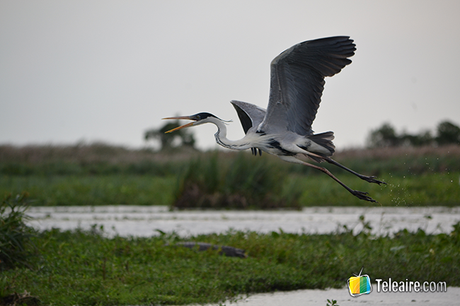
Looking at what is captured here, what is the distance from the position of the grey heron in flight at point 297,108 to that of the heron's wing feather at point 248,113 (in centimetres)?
25

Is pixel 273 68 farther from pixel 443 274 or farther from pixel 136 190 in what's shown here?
pixel 136 190

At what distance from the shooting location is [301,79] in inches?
161

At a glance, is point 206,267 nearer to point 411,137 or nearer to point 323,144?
point 323,144

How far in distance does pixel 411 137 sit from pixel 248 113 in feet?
55.3

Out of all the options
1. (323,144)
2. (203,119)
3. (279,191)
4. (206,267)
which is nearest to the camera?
(203,119)

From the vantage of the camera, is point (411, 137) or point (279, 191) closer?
point (279, 191)

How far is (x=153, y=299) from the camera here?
4.58 metres

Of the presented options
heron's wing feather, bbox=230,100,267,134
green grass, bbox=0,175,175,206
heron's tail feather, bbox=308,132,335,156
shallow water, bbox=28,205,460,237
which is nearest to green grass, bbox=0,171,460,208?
green grass, bbox=0,175,175,206

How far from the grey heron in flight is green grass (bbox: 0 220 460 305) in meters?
1.54

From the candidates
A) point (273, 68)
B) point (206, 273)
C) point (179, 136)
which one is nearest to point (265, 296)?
point (206, 273)

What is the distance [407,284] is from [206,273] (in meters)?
1.97

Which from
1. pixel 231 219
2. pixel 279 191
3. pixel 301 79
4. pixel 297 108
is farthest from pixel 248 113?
pixel 279 191

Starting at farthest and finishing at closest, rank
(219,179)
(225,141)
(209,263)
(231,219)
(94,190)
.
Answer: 1. (94,190)
2. (219,179)
3. (231,219)
4. (209,263)
5. (225,141)

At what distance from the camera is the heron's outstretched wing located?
3.94 meters
